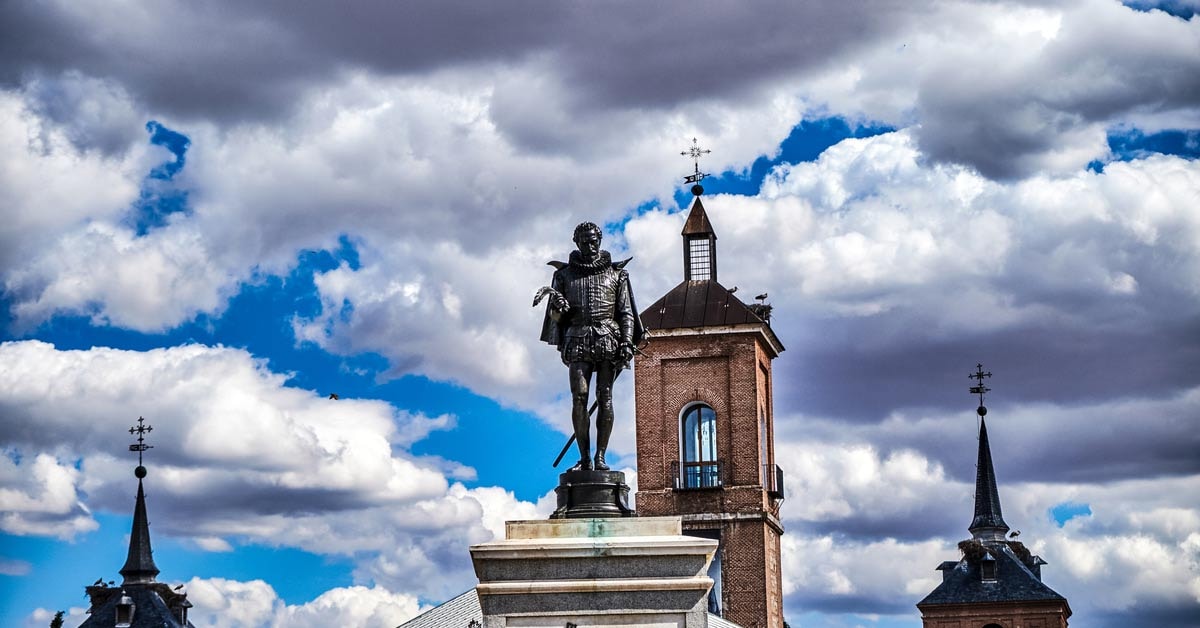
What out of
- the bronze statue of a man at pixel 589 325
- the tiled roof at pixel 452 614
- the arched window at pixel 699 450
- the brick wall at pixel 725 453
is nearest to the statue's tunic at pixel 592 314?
the bronze statue of a man at pixel 589 325

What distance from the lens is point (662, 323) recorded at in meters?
67.4

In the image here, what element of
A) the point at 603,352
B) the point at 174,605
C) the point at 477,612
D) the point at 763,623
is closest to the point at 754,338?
the point at 763,623

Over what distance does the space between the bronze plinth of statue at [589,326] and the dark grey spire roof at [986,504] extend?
257 ft

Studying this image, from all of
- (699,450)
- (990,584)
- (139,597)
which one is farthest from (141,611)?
(990,584)

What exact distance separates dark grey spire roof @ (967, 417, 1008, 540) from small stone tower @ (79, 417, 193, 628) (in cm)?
3799

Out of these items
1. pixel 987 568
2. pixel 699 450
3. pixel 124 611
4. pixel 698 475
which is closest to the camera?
pixel 698 475

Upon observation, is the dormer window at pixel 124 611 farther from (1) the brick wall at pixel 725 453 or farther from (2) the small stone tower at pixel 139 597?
(1) the brick wall at pixel 725 453

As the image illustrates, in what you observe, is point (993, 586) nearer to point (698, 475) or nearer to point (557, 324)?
point (698, 475)

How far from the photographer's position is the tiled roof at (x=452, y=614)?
152 feet

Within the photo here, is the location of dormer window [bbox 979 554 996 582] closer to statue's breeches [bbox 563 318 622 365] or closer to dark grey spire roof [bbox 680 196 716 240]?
dark grey spire roof [bbox 680 196 716 240]

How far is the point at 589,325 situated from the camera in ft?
54.8

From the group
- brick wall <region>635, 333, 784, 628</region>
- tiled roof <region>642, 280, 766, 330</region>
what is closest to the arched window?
brick wall <region>635, 333, 784, 628</region>

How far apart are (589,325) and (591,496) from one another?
4.94 feet

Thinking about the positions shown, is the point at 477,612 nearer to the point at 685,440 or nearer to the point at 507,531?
the point at 685,440
